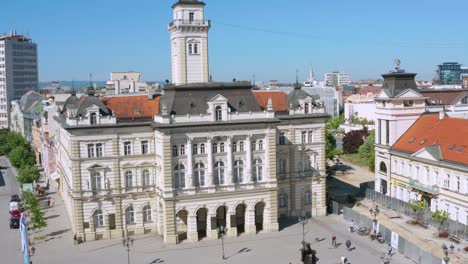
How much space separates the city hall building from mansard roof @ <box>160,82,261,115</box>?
0.33 feet

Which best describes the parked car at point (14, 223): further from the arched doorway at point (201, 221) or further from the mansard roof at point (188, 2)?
the mansard roof at point (188, 2)

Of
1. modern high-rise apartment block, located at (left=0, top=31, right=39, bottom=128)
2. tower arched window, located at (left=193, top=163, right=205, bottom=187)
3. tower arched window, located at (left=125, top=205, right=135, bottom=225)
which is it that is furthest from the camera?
modern high-rise apartment block, located at (left=0, top=31, right=39, bottom=128)

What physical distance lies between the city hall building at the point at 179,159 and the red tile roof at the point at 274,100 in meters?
6.24

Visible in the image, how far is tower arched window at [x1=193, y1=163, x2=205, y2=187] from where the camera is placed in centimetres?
5369

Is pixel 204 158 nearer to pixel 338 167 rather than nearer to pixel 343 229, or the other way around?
pixel 343 229

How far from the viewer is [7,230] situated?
6138 cm

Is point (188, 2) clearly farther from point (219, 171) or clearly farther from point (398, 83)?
point (398, 83)

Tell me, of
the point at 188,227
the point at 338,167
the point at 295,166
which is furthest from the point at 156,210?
the point at 338,167

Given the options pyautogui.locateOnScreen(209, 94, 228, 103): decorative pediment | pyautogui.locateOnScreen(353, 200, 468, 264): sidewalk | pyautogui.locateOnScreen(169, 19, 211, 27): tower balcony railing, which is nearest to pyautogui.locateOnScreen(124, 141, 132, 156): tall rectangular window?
pyautogui.locateOnScreen(209, 94, 228, 103): decorative pediment

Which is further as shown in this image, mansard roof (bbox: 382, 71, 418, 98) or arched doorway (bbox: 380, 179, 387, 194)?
arched doorway (bbox: 380, 179, 387, 194)

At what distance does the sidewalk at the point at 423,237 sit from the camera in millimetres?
47328

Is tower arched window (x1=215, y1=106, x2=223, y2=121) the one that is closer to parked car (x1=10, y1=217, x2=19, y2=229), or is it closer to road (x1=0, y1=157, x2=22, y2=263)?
road (x1=0, y1=157, x2=22, y2=263)

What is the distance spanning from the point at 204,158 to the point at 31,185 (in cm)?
3360

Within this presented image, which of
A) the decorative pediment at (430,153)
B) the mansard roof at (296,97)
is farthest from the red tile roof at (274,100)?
the decorative pediment at (430,153)
